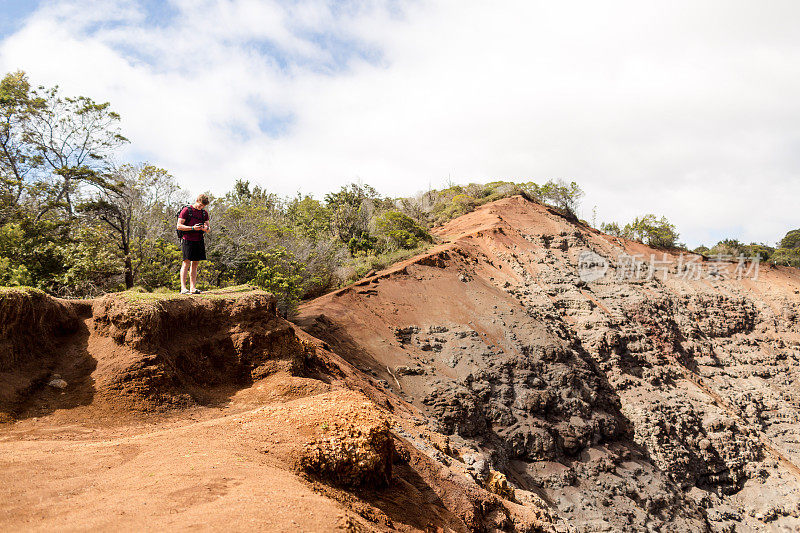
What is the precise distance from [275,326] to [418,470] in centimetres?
296

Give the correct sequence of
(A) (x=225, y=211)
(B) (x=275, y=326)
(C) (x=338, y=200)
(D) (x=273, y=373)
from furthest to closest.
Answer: (C) (x=338, y=200), (A) (x=225, y=211), (B) (x=275, y=326), (D) (x=273, y=373)

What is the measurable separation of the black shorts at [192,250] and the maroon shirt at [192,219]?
0.06 m

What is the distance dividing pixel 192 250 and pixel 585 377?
1250cm

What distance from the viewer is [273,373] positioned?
6.32 m

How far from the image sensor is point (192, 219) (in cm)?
673

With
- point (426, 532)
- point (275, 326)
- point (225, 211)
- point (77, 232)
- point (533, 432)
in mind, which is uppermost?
point (225, 211)

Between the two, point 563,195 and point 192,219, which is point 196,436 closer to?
point 192,219

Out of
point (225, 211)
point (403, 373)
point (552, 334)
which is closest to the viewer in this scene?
point (403, 373)

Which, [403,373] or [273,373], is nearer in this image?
[273,373]

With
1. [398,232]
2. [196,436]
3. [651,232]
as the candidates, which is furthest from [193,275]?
[651,232]

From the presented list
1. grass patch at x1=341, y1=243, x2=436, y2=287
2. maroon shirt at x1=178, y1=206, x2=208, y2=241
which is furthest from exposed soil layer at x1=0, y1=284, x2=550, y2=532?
grass patch at x1=341, y1=243, x2=436, y2=287

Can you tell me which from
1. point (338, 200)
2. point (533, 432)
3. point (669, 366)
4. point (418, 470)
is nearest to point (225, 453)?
point (418, 470)

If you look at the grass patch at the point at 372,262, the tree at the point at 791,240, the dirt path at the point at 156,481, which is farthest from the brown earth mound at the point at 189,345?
the tree at the point at 791,240

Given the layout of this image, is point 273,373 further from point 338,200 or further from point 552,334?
point 338,200
